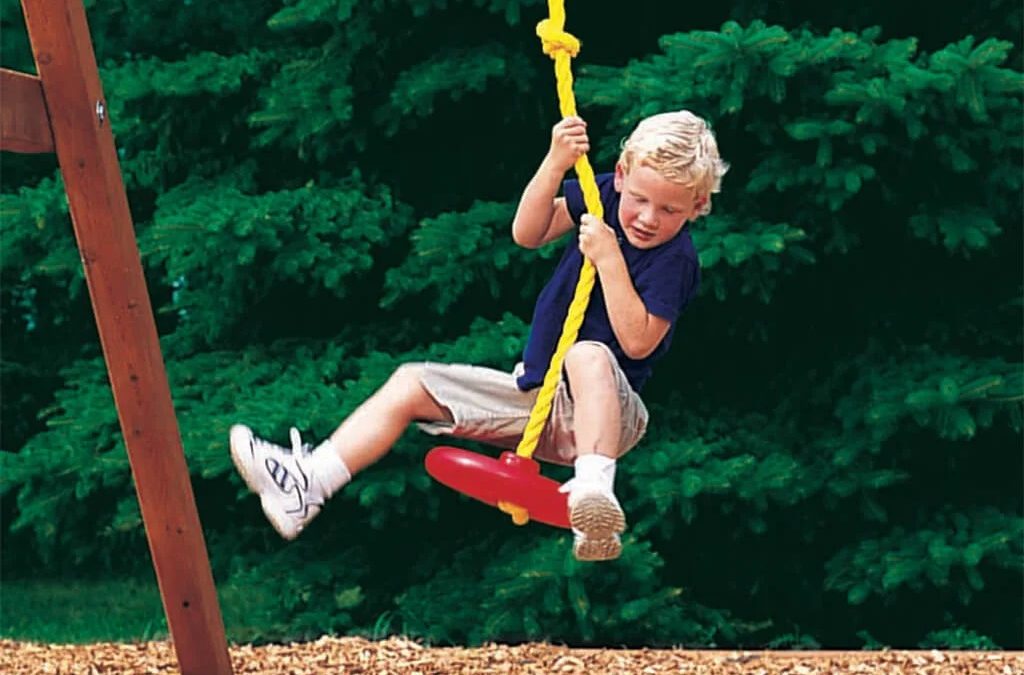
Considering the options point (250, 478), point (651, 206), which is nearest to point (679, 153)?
point (651, 206)

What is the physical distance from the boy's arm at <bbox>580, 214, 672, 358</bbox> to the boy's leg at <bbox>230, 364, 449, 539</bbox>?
41 centimetres

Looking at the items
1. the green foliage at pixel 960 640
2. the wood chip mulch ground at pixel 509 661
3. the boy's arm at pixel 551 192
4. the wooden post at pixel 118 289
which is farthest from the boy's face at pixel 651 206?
the green foliage at pixel 960 640

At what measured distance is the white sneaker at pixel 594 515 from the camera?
2967 mm

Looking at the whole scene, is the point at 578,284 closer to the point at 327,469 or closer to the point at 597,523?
the point at 597,523

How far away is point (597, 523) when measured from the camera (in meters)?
2.99

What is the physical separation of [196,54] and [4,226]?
1.16 meters

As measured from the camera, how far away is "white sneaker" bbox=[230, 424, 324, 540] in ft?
10.1

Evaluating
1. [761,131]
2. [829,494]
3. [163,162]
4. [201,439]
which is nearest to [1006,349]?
[829,494]

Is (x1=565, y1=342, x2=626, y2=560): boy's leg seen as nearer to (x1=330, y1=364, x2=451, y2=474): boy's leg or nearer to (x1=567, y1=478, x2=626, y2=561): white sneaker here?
(x1=567, y1=478, x2=626, y2=561): white sneaker

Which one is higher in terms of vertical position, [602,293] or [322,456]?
[602,293]

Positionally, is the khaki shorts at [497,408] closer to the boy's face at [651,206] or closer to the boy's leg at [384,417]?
the boy's leg at [384,417]

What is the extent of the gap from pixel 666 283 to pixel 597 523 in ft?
1.51

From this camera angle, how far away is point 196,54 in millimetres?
7168

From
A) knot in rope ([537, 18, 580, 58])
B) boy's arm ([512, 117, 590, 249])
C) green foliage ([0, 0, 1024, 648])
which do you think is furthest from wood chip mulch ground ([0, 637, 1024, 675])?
knot in rope ([537, 18, 580, 58])
